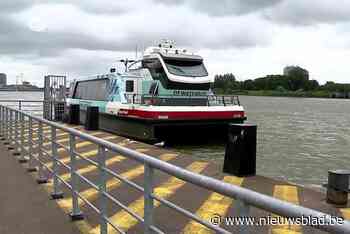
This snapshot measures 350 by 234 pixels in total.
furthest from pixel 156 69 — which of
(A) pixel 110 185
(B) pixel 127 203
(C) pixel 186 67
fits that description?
(B) pixel 127 203

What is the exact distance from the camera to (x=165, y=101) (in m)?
18.5

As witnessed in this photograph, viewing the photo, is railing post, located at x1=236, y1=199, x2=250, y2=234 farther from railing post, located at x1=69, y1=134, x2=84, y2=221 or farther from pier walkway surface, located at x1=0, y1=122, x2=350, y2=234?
railing post, located at x1=69, y1=134, x2=84, y2=221

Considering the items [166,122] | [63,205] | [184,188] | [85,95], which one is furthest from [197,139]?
[63,205]

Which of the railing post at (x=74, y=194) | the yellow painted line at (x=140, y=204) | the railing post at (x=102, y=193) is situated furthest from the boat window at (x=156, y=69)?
the railing post at (x=102, y=193)

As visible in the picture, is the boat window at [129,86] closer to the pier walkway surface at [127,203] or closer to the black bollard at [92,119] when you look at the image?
the black bollard at [92,119]

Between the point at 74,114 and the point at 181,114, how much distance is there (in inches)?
343

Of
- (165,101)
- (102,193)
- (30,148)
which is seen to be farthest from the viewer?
(165,101)

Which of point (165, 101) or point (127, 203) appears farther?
point (165, 101)

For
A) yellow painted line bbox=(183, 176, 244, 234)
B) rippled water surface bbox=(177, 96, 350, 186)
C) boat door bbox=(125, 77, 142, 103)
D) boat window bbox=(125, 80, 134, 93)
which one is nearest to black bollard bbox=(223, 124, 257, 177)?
yellow painted line bbox=(183, 176, 244, 234)

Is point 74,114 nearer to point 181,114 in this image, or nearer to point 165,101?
point 165,101

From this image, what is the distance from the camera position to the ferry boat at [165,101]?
1709cm

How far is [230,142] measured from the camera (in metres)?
9.12

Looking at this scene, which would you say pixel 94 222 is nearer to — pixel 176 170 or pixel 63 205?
pixel 63 205

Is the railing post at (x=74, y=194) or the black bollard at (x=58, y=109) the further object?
the black bollard at (x=58, y=109)
